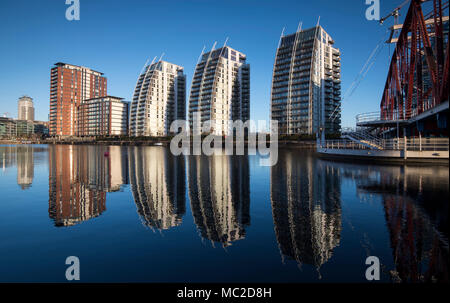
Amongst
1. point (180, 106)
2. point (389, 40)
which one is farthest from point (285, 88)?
point (180, 106)

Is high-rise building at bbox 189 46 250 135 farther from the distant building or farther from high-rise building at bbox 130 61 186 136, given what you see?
the distant building

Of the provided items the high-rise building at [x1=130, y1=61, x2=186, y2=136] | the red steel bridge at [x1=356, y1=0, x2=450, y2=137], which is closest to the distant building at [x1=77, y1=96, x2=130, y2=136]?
the high-rise building at [x1=130, y1=61, x2=186, y2=136]

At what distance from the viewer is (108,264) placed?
6.18 meters

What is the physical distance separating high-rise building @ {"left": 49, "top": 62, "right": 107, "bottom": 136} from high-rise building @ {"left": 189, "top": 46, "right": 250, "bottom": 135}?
379 feet

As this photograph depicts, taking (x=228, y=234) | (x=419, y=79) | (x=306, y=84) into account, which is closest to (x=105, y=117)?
(x=306, y=84)

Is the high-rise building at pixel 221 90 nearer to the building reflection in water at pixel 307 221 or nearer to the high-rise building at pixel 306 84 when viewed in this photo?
the high-rise building at pixel 306 84

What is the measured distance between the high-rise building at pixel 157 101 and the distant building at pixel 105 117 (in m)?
18.5

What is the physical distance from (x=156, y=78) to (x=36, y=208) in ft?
506

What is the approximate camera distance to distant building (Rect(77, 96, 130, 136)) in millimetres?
172750

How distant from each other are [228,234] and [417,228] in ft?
20.5

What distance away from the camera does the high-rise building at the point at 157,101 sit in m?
153

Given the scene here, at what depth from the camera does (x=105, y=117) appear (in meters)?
176

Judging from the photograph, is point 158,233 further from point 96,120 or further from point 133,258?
point 96,120

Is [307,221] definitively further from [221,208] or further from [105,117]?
[105,117]
